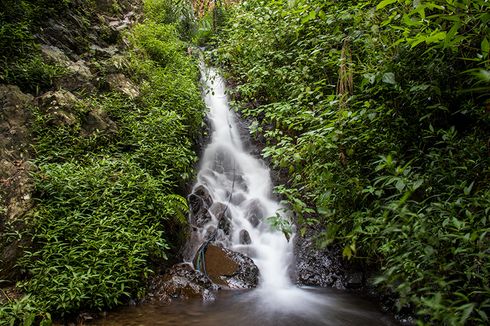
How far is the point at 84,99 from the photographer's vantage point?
6.00 m

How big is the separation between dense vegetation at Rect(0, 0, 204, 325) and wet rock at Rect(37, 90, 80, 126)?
0.19 ft

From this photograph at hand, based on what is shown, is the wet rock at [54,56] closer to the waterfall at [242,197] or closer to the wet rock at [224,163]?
the waterfall at [242,197]

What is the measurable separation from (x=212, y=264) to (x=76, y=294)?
7.32 ft

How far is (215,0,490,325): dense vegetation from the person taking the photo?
2.25 meters

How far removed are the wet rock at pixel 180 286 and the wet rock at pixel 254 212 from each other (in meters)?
1.96

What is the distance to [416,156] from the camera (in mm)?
3240

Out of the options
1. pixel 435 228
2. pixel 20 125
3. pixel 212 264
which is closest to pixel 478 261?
pixel 435 228

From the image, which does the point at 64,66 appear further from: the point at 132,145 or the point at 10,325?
the point at 10,325

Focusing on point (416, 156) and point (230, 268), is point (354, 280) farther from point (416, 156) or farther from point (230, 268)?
point (416, 156)

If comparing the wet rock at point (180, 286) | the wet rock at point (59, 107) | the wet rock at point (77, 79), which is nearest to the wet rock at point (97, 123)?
the wet rock at point (59, 107)

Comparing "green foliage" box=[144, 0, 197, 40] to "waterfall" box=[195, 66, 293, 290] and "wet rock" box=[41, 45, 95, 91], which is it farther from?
"wet rock" box=[41, 45, 95, 91]

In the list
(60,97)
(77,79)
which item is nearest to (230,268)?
(60,97)

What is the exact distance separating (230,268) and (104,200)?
89.7 inches

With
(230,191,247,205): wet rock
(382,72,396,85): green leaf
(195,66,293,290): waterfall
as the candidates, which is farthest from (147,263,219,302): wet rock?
(382,72,396,85): green leaf
